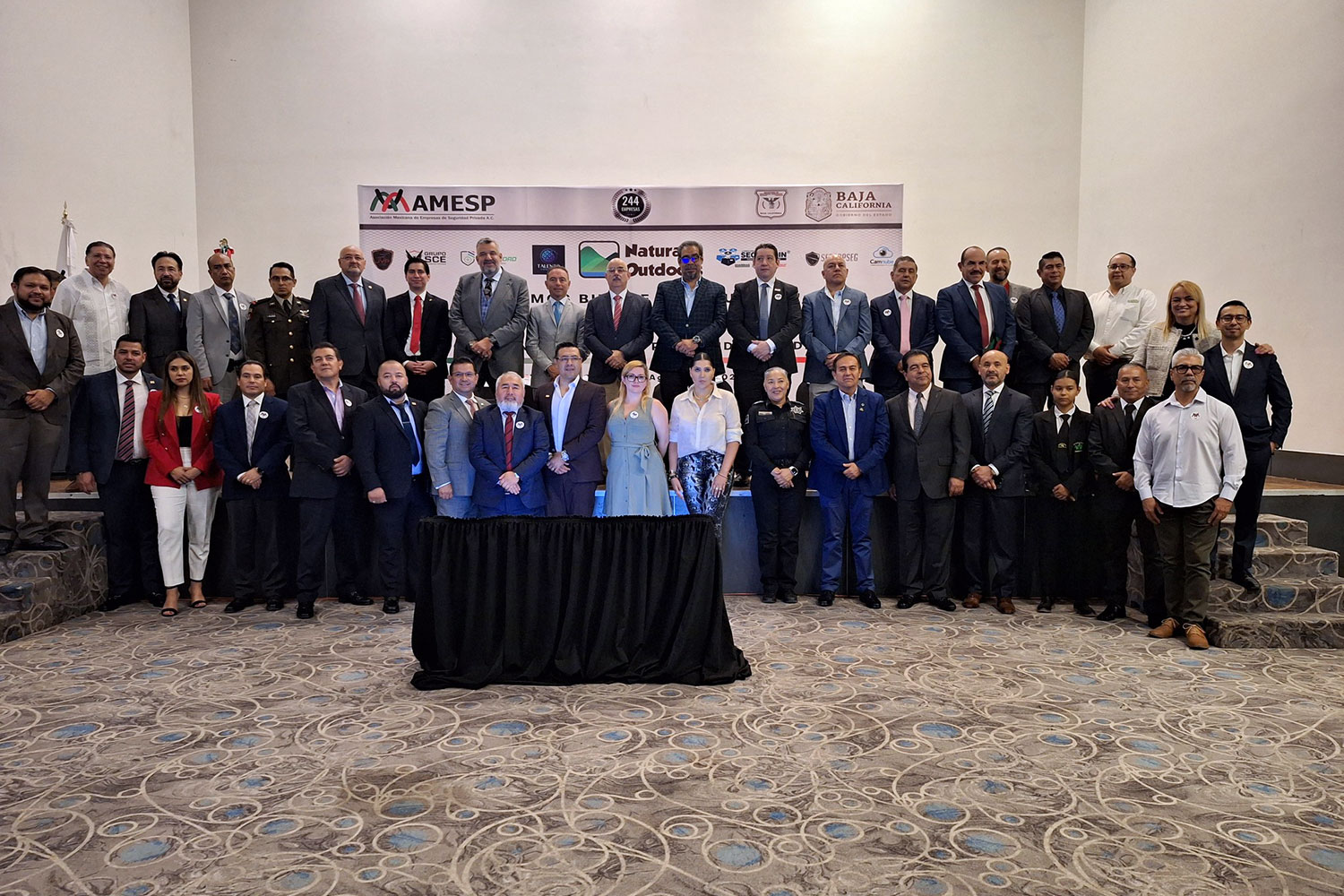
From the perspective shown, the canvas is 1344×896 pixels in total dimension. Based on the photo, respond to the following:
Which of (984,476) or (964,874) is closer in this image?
(964,874)

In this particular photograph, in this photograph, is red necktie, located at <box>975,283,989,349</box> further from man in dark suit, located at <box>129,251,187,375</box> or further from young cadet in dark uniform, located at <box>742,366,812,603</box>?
man in dark suit, located at <box>129,251,187,375</box>

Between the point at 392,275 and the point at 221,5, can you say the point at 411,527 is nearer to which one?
the point at 392,275

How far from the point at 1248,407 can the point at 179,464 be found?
671cm

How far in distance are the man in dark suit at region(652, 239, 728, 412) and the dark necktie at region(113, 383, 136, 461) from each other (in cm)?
348

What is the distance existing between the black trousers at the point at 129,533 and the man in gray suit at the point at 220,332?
88cm

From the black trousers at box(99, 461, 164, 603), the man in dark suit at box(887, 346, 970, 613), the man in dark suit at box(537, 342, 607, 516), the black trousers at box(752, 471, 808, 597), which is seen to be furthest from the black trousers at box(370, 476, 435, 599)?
the man in dark suit at box(887, 346, 970, 613)

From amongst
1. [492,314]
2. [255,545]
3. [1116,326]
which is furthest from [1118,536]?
[255,545]

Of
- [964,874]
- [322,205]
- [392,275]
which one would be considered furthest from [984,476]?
[322,205]

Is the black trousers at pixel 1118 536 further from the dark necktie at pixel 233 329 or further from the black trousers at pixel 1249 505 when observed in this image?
the dark necktie at pixel 233 329

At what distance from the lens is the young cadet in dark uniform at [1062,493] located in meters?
5.59

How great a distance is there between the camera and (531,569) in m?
4.11

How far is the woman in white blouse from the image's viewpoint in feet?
18.7

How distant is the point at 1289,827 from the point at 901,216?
23.8 feet

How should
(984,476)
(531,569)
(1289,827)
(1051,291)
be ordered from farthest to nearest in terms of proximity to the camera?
1. (1051,291)
2. (984,476)
3. (531,569)
4. (1289,827)
